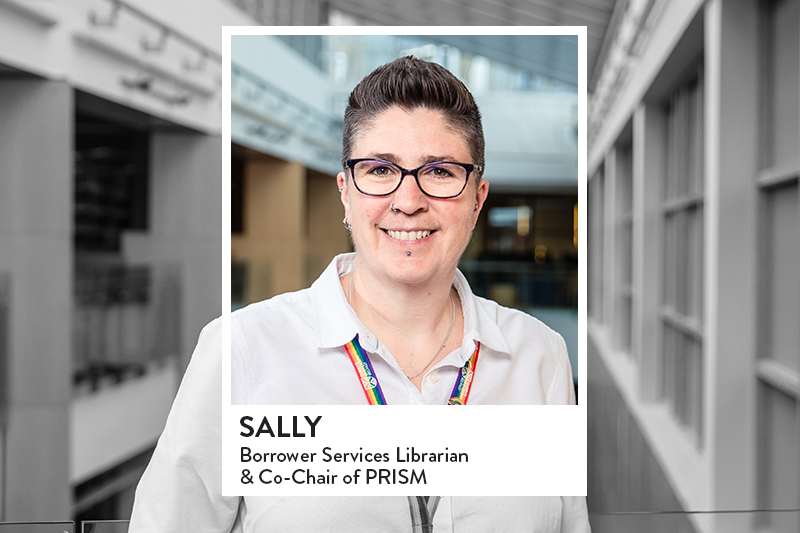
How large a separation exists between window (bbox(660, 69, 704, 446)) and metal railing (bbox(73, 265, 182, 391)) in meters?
3.17


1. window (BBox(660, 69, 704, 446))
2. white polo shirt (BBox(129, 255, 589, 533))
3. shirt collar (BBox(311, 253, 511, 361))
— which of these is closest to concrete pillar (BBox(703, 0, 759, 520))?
window (BBox(660, 69, 704, 446))

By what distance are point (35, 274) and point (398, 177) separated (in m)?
2.97

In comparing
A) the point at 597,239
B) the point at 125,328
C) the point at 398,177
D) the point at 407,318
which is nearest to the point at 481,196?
the point at 398,177

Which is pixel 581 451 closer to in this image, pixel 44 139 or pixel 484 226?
pixel 484 226

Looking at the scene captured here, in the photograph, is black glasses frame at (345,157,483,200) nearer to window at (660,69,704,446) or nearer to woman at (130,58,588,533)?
woman at (130,58,588,533)

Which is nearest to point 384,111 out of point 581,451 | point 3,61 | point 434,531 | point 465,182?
point 465,182

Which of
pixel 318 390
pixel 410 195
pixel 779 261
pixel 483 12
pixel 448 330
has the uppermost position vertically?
pixel 483 12

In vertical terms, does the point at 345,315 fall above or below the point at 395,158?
below

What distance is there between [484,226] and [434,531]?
26.1 inches

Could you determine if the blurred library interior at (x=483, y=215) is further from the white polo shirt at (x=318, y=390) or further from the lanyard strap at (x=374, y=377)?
the lanyard strap at (x=374, y=377)

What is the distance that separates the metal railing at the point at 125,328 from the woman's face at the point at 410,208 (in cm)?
335

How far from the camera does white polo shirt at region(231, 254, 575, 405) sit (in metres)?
1.29

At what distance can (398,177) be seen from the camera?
1233mm

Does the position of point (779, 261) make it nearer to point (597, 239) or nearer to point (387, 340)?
point (387, 340)
